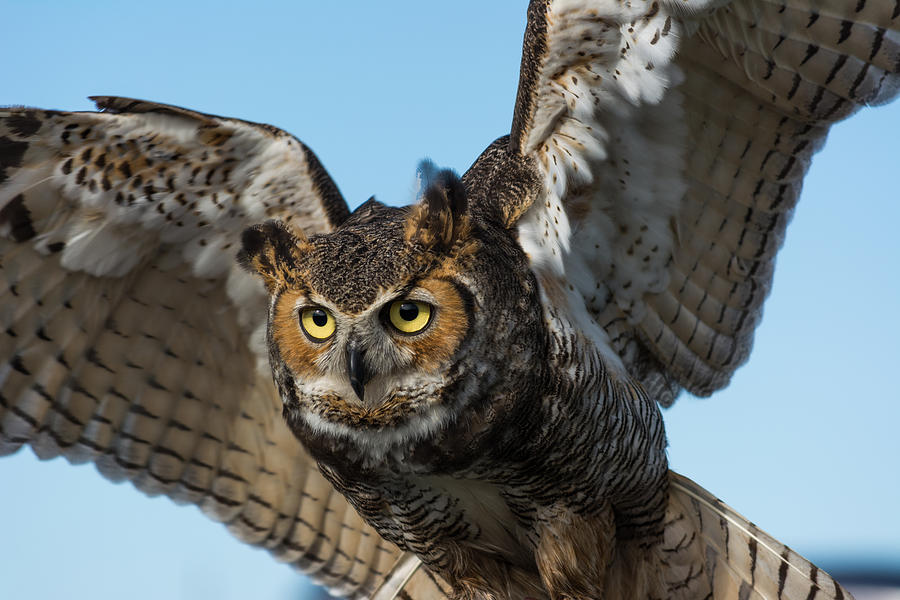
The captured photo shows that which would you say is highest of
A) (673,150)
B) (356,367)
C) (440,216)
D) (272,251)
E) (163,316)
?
(673,150)

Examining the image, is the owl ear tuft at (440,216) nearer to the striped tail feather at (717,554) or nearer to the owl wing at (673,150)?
the owl wing at (673,150)

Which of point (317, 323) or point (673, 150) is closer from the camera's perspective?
point (317, 323)

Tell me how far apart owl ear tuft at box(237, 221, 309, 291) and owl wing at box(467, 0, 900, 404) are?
76cm

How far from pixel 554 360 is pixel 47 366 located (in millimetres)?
2207

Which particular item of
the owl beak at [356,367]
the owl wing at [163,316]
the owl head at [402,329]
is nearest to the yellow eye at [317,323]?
the owl head at [402,329]

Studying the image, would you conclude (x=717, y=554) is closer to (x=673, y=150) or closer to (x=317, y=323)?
(x=673, y=150)

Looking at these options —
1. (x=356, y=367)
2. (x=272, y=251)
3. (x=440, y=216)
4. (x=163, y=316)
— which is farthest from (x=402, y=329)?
(x=163, y=316)

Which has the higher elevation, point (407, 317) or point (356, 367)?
point (407, 317)

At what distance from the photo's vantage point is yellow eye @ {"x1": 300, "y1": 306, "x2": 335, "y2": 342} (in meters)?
3.17

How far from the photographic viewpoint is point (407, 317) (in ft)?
10.3

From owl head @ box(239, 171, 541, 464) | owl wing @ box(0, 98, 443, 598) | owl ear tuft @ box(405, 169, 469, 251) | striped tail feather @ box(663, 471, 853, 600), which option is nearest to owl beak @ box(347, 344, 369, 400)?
owl head @ box(239, 171, 541, 464)

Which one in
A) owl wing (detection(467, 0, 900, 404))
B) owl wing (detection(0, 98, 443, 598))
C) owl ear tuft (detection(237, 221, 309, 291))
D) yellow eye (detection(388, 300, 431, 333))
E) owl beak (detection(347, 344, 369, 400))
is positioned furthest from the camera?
owl wing (detection(0, 98, 443, 598))

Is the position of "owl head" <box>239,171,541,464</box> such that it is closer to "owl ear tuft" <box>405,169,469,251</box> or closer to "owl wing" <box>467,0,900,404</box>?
"owl ear tuft" <box>405,169,469,251</box>

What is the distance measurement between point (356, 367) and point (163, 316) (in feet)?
5.78
